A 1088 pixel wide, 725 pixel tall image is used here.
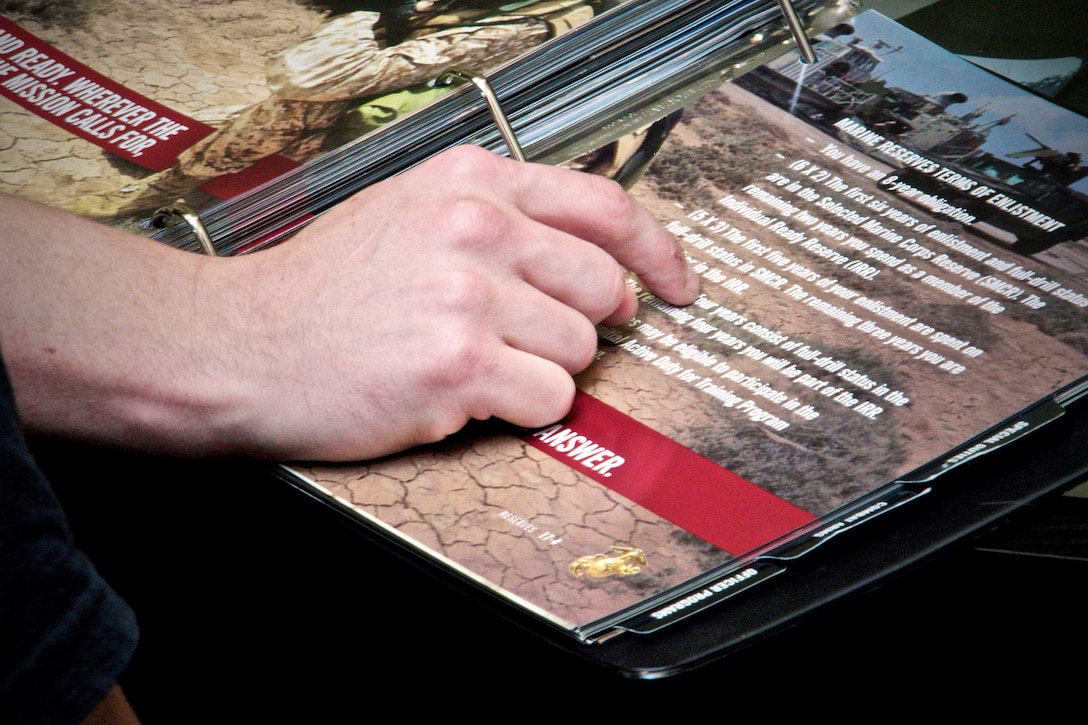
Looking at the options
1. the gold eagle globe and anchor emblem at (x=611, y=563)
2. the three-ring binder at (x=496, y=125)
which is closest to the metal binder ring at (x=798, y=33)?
the three-ring binder at (x=496, y=125)

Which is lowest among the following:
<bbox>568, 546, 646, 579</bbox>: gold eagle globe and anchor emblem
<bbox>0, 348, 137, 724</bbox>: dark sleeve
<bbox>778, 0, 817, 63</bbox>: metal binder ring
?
<bbox>568, 546, 646, 579</bbox>: gold eagle globe and anchor emblem

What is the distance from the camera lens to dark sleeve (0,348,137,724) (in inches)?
14.4

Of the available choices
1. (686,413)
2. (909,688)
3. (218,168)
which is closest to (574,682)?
(686,413)

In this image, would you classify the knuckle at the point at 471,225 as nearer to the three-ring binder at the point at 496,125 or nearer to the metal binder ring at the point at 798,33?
the three-ring binder at the point at 496,125

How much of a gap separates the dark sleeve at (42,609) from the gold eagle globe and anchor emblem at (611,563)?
20cm

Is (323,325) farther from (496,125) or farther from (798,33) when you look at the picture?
(798,33)

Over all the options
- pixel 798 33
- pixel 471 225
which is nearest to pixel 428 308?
pixel 471 225

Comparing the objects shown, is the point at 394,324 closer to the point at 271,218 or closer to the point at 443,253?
the point at 443,253

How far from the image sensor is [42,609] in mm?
378

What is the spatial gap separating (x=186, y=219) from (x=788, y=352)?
36 cm

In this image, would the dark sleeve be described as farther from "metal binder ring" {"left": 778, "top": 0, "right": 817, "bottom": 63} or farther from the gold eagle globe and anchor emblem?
"metal binder ring" {"left": 778, "top": 0, "right": 817, "bottom": 63}

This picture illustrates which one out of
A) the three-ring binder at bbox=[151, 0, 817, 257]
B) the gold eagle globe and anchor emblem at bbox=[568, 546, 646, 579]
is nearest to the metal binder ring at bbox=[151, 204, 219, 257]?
the three-ring binder at bbox=[151, 0, 817, 257]

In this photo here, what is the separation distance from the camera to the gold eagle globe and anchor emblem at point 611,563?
0.45 meters

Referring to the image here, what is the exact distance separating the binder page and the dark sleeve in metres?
0.13
